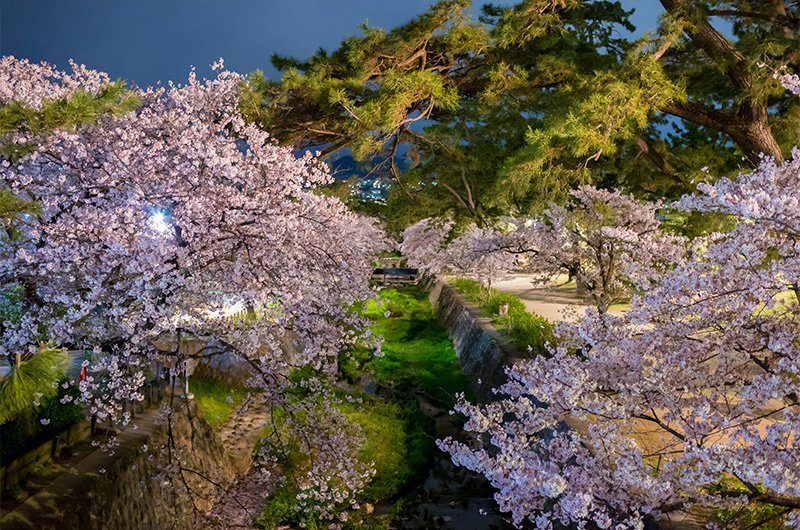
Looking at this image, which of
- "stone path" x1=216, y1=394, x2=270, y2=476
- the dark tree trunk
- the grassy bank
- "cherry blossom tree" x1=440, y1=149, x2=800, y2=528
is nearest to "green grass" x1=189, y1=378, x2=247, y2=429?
"stone path" x1=216, y1=394, x2=270, y2=476

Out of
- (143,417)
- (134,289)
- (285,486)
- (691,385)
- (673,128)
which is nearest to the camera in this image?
(691,385)

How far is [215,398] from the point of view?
1108 cm

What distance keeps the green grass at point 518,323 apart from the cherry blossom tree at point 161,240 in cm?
424

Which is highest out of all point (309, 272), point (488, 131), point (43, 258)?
point (488, 131)

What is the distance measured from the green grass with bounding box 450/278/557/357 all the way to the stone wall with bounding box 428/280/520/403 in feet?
0.72

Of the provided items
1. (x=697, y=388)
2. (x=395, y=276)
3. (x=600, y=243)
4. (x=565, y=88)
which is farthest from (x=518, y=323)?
(x=395, y=276)

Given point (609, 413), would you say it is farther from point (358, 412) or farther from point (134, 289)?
point (358, 412)

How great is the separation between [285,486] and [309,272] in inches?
159

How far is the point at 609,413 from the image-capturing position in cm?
480

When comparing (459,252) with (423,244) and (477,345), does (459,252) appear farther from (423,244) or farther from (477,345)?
(423,244)

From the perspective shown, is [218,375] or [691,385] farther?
[218,375]

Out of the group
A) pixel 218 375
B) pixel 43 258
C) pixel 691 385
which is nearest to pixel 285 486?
→ pixel 218 375

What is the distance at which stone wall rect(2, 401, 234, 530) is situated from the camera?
5703 millimetres

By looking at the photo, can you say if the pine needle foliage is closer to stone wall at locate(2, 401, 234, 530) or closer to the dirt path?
stone wall at locate(2, 401, 234, 530)
